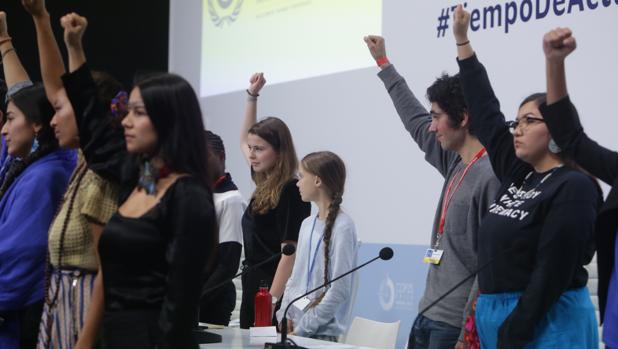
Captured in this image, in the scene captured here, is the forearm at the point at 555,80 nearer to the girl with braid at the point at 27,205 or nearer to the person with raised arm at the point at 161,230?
the person with raised arm at the point at 161,230

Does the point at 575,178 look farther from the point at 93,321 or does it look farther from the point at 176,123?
the point at 93,321

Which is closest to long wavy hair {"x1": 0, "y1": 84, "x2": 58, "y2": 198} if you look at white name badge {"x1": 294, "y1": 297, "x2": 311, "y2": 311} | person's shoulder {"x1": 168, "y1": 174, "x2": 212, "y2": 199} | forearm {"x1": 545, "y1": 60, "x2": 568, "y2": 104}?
person's shoulder {"x1": 168, "y1": 174, "x2": 212, "y2": 199}

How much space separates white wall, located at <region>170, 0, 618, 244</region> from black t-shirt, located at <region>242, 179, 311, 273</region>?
1.21 metres

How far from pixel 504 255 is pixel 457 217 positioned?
371 mm

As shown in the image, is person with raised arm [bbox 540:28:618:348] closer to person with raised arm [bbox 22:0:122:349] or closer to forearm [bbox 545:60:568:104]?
forearm [bbox 545:60:568:104]

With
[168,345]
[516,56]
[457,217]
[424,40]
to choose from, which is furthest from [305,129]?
[168,345]

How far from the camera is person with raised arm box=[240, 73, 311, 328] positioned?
3.38m

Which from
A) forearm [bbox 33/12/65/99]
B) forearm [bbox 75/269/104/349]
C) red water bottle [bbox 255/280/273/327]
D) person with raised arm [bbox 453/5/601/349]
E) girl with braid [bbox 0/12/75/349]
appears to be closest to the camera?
forearm [bbox 75/269/104/349]

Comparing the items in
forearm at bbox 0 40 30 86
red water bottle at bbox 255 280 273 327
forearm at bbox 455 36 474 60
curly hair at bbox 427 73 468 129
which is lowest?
red water bottle at bbox 255 280 273 327

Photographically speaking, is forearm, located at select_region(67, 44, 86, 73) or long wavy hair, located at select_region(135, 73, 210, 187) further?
forearm, located at select_region(67, 44, 86, 73)

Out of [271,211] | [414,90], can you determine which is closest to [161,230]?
[271,211]

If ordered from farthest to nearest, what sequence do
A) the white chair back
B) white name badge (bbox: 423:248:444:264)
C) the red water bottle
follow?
the white chair back
the red water bottle
white name badge (bbox: 423:248:444:264)

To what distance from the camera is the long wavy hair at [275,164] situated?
3408 millimetres

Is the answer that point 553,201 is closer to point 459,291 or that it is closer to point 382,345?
point 459,291
